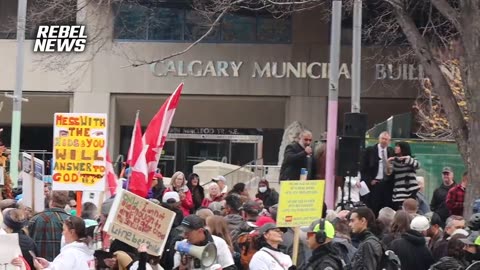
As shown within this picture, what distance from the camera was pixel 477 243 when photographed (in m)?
8.69

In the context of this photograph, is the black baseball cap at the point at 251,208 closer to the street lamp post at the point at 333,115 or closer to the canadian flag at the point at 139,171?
the canadian flag at the point at 139,171

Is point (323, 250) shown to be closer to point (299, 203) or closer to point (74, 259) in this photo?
point (299, 203)

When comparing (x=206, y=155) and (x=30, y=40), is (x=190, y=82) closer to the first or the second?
(x=206, y=155)

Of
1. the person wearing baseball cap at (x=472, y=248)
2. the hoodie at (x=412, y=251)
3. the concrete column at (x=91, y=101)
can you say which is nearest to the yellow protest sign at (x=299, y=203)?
the hoodie at (x=412, y=251)

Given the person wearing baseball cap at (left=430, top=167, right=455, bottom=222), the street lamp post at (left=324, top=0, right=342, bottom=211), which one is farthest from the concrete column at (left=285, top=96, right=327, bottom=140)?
the person wearing baseball cap at (left=430, top=167, right=455, bottom=222)

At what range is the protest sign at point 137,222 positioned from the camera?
340 inches


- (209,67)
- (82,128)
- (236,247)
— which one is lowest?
(236,247)

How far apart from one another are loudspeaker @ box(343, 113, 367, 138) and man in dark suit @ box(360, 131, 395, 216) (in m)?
0.32

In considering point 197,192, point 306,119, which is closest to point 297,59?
point 306,119

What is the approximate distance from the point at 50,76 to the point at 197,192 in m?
20.6

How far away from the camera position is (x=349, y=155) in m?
15.6

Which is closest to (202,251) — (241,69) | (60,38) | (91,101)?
(241,69)

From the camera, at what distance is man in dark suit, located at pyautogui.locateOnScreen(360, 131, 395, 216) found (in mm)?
15431

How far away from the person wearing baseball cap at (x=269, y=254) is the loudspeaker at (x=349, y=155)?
6.36 m
